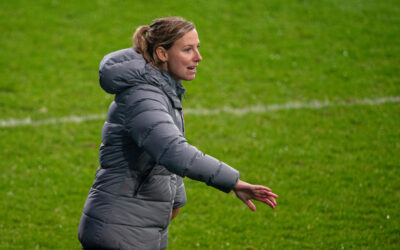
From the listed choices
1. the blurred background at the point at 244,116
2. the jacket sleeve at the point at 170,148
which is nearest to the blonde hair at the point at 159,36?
the jacket sleeve at the point at 170,148

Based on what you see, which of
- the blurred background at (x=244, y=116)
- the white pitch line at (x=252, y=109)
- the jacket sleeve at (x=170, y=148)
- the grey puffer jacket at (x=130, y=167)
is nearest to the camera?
the jacket sleeve at (x=170, y=148)

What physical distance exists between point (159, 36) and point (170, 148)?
38.6 inches

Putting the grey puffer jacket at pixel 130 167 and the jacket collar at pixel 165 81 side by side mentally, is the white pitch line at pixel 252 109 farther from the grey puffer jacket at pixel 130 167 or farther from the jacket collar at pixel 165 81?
the jacket collar at pixel 165 81

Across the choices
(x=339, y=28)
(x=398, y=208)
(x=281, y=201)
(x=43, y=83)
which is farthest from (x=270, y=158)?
(x=339, y=28)

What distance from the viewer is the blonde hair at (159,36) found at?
4.30 meters

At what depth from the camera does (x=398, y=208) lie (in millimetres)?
7922

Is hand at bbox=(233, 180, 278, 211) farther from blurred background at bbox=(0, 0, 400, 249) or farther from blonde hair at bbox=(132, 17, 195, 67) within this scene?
blurred background at bbox=(0, 0, 400, 249)

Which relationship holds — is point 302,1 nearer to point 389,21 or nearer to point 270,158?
point 389,21

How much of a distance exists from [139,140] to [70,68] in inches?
365

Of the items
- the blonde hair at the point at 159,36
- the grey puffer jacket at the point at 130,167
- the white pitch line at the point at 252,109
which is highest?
the blonde hair at the point at 159,36

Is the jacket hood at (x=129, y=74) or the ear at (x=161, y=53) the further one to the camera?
the ear at (x=161, y=53)

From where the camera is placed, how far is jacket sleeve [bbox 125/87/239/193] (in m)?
3.79

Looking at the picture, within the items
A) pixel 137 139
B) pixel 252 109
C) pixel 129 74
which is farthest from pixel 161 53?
pixel 252 109

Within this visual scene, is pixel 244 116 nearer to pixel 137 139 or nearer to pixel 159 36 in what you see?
pixel 159 36
